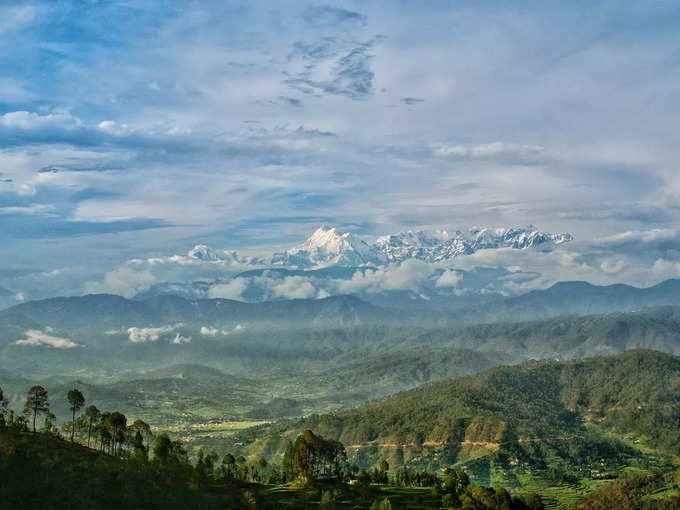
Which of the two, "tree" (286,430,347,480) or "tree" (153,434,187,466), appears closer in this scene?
"tree" (153,434,187,466)

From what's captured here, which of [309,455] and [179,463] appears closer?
[179,463]

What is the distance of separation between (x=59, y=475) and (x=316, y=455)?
227 ft

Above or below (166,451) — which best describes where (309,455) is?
below

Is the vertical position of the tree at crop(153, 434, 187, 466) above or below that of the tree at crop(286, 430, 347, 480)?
above

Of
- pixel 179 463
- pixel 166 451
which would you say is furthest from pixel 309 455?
pixel 166 451

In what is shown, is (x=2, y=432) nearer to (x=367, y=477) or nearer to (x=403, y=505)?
(x=403, y=505)

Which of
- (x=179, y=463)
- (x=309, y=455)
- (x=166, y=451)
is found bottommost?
(x=309, y=455)

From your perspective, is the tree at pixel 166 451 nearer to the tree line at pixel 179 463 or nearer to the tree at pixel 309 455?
the tree line at pixel 179 463

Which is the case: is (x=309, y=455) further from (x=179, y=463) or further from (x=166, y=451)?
(x=166, y=451)

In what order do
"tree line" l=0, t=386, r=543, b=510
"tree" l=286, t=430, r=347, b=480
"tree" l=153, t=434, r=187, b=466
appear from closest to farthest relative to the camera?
"tree line" l=0, t=386, r=543, b=510 → "tree" l=153, t=434, r=187, b=466 → "tree" l=286, t=430, r=347, b=480

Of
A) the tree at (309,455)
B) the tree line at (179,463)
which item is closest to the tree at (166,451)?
the tree line at (179,463)

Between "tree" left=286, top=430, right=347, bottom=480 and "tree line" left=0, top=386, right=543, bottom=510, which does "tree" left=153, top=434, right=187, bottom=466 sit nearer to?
"tree line" left=0, top=386, right=543, bottom=510

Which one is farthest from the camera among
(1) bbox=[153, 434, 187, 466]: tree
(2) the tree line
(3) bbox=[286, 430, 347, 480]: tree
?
(3) bbox=[286, 430, 347, 480]: tree

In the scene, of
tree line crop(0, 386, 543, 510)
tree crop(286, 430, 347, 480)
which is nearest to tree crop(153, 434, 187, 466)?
tree line crop(0, 386, 543, 510)
